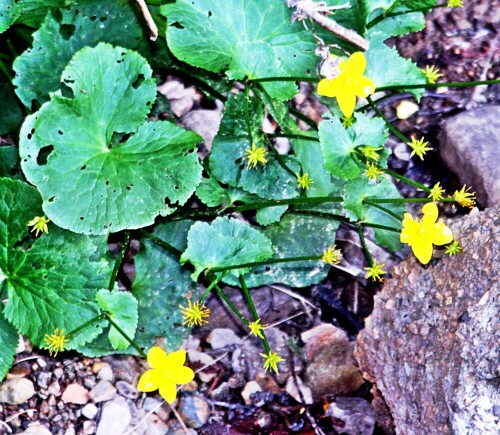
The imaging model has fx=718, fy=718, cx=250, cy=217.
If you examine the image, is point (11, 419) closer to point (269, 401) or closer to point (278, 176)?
point (269, 401)

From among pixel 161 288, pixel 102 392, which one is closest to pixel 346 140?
pixel 161 288

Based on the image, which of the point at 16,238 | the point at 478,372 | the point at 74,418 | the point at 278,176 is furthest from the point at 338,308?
the point at 16,238

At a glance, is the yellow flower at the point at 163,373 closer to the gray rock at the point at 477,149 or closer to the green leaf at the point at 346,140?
the green leaf at the point at 346,140

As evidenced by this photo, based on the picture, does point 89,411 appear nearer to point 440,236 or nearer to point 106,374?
point 106,374

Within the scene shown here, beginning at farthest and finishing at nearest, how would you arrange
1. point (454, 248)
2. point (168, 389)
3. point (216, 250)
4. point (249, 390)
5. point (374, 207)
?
point (249, 390), point (374, 207), point (216, 250), point (454, 248), point (168, 389)

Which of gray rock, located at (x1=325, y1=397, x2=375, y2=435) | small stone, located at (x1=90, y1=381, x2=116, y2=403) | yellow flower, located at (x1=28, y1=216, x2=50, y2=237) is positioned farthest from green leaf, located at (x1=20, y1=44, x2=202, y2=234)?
gray rock, located at (x1=325, y1=397, x2=375, y2=435)

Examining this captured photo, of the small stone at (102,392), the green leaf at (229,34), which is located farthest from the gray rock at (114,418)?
the green leaf at (229,34)
